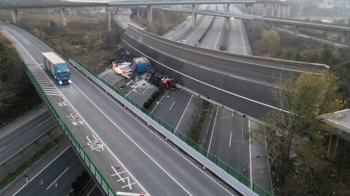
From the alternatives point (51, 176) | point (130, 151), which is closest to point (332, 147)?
point (130, 151)

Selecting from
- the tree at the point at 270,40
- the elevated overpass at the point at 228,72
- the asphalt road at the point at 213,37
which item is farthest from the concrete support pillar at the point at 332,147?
the asphalt road at the point at 213,37

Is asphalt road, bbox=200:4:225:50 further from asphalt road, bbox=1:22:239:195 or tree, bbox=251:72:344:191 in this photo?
tree, bbox=251:72:344:191

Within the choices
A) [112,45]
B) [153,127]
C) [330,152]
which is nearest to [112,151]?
[153,127]

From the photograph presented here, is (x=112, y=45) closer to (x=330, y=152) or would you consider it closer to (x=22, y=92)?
(x=22, y=92)

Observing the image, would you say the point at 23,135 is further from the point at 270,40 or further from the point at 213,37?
the point at 213,37

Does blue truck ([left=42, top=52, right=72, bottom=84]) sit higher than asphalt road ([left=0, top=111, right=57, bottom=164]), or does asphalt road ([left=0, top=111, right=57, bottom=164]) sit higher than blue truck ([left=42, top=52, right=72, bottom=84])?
blue truck ([left=42, top=52, right=72, bottom=84])

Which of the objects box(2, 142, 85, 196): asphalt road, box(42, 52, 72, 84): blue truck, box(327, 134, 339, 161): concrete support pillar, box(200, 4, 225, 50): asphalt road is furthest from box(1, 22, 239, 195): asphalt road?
box(200, 4, 225, 50): asphalt road
